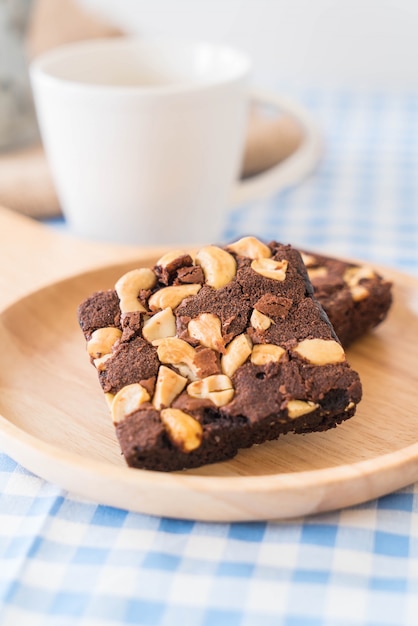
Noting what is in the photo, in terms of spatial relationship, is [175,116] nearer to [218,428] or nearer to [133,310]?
[133,310]

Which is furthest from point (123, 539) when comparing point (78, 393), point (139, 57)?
point (139, 57)

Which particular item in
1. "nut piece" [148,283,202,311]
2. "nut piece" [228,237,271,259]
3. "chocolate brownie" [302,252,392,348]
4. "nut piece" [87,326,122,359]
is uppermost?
"nut piece" [228,237,271,259]

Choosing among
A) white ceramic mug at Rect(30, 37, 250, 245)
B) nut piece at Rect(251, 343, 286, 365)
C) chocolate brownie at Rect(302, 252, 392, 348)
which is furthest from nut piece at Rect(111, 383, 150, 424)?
white ceramic mug at Rect(30, 37, 250, 245)

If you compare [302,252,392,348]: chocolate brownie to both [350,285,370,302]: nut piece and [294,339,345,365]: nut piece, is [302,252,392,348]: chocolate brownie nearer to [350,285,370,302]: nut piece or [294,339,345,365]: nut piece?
[350,285,370,302]: nut piece

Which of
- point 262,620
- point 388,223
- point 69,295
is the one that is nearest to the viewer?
point 262,620

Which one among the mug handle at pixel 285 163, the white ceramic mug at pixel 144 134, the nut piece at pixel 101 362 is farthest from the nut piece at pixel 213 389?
the mug handle at pixel 285 163

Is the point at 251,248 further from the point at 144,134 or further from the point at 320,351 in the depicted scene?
the point at 144,134
